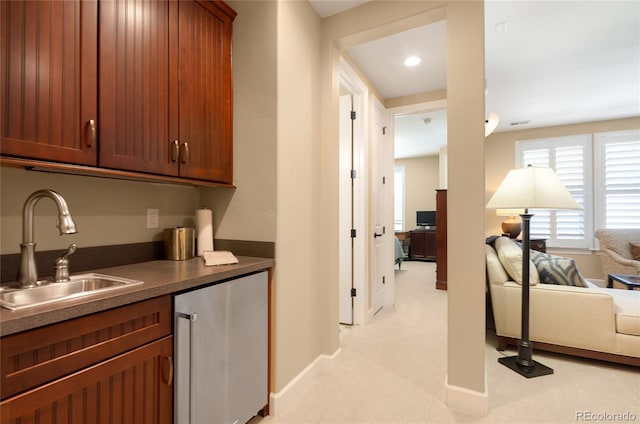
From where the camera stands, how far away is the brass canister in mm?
1782

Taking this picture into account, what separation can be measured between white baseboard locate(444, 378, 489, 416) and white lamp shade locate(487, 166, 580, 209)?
118 cm

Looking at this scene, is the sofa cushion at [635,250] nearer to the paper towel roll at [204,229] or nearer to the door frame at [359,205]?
the door frame at [359,205]

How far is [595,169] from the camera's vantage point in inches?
199

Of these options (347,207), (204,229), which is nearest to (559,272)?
(347,207)

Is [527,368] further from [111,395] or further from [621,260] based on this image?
[621,260]

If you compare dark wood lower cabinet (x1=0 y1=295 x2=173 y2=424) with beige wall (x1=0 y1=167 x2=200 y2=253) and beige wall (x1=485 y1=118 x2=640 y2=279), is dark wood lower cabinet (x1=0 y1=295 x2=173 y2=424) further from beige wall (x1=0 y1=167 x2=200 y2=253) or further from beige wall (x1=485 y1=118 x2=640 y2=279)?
beige wall (x1=485 y1=118 x2=640 y2=279)

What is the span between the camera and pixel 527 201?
85.4 inches

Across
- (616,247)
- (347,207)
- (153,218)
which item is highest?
(347,207)

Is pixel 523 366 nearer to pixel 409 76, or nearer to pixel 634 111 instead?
pixel 409 76

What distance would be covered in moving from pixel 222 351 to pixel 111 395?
18.7 inches

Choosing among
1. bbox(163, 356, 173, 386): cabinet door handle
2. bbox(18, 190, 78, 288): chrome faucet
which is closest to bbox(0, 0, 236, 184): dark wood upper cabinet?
bbox(18, 190, 78, 288): chrome faucet

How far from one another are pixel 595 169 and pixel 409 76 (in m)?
4.06

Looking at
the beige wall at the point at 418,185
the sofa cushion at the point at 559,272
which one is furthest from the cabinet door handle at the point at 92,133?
the beige wall at the point at 418,185

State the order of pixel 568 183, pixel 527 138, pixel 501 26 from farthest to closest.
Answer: pixel 527 138
pixel 568 183
pixel 501 26
